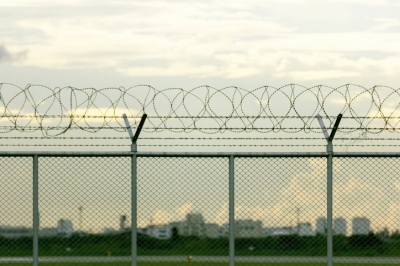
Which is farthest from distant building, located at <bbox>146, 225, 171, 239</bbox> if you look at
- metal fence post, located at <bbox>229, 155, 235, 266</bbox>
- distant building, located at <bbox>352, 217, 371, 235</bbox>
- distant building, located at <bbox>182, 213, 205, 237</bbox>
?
distant building, located at <bbox>352, 217, 371, 235</bbox>

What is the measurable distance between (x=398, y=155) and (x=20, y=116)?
5538 mm

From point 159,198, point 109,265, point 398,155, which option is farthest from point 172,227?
point 398,155

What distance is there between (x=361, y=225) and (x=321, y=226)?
2.19 feet

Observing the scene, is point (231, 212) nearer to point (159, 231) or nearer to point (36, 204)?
point (159, 231)

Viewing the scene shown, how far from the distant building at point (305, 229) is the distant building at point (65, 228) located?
3.38 m

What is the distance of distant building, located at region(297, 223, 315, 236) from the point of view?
38.0ft

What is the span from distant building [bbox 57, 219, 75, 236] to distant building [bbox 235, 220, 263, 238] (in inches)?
96.1

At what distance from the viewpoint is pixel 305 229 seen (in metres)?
11.6

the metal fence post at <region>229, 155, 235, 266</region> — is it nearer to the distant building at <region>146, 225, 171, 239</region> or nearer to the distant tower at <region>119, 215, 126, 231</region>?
the distant building at <region>146, 225, 171, 239</region>

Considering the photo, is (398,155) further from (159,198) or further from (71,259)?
(71,259)

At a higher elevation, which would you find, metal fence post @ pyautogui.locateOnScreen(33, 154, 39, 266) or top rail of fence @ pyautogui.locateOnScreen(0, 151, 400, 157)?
top rail of fence @ pyautogui.locateOnScreen(0, 151, 400, 157)

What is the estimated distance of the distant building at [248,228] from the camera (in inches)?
450

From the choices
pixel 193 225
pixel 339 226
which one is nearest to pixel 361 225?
pixel 339 226

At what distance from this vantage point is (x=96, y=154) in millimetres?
11219
